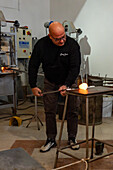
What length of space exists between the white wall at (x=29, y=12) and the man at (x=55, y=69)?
3.23 metres

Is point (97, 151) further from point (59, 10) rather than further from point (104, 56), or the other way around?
point (59, 10)

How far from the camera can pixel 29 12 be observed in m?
5.45

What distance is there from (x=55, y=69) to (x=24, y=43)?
2.81m

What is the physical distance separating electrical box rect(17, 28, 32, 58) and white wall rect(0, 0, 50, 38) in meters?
0.61

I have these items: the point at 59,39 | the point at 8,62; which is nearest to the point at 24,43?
the point at 8,62

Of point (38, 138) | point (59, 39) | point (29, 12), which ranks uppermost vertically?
point (29, 12)

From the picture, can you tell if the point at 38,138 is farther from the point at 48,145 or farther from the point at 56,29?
the point at 56,29

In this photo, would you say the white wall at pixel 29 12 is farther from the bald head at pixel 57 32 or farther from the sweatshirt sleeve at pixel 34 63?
the bald head at pixel 57 32

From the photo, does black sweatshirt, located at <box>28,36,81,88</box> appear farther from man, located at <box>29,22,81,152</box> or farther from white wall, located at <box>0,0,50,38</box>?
white wall, located at <box>0,0,50,38</box>

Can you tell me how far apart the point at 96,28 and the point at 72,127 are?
8.61 ft

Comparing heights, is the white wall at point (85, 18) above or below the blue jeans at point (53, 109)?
above

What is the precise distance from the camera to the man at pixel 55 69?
2215 millimetres

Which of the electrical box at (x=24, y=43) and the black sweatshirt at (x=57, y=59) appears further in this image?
the electrical box at (x=24, y=43)

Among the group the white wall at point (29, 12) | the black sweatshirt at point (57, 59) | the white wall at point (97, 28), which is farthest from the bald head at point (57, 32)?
the white wall at point (29, 12)
